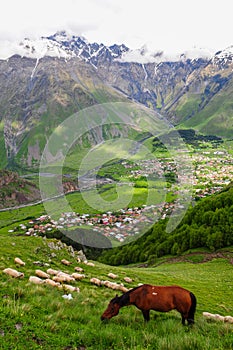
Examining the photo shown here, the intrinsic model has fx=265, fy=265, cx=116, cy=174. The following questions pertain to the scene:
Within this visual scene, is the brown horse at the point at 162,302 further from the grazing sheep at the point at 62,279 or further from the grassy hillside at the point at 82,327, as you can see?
the grazing sheep at the point at 62,279

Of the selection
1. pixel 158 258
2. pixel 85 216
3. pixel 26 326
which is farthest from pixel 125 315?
pixel 85 216

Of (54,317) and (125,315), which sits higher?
(54,317)

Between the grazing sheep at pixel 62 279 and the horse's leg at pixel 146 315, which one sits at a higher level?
the horse's leg at pixel 146 315

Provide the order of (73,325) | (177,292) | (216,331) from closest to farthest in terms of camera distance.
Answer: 1. (73,325)
2. (216,331)
3. (177,292)

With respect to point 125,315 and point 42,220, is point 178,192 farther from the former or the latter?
point 125,315

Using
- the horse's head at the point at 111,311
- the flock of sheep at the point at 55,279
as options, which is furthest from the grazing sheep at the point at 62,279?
the horse's head at the point at 111,311

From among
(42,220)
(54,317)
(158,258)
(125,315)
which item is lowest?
(42,220)

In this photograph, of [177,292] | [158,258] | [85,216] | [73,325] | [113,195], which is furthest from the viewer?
[113,195]
